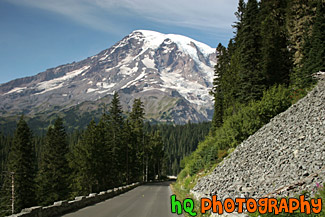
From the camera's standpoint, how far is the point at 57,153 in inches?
2197

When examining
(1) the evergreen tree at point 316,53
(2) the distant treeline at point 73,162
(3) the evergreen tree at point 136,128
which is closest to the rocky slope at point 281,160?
(1) the evergreen tree at point 316,53

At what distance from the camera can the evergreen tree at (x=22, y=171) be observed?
155 feet

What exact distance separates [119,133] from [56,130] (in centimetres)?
→ 1280

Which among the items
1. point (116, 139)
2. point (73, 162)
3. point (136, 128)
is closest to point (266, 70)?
point (116, 139)

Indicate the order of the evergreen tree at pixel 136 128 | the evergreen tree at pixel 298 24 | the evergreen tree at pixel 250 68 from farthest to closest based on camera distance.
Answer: the evergreen tree at pixel 136 128 < the evergreen tree at pixel 298 24 < the evergreen tree at pixel 250 68

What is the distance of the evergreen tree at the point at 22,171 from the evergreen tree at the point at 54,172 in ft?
8.57

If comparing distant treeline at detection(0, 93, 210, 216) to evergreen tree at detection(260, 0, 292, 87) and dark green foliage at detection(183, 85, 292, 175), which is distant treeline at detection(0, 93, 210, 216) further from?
evergreen tree at detection(260, 0, 292, 87)

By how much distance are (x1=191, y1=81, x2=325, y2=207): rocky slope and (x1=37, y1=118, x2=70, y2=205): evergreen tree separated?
3781cm

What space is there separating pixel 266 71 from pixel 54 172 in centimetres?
3938

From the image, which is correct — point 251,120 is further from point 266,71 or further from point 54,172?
point 54,172

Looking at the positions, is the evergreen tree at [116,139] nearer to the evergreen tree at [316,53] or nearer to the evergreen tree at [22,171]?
the evergreen tree at [22,171]

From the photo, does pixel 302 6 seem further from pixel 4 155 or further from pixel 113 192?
pixel 4 155

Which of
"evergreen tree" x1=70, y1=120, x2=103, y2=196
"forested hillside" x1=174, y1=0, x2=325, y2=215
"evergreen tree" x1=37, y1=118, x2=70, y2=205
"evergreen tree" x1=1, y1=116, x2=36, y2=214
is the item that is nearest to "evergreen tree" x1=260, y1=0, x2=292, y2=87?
"forested hillside" x1=174, y1=0, x2=325, y2=215

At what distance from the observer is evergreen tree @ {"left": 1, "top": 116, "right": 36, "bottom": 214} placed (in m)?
47.4
